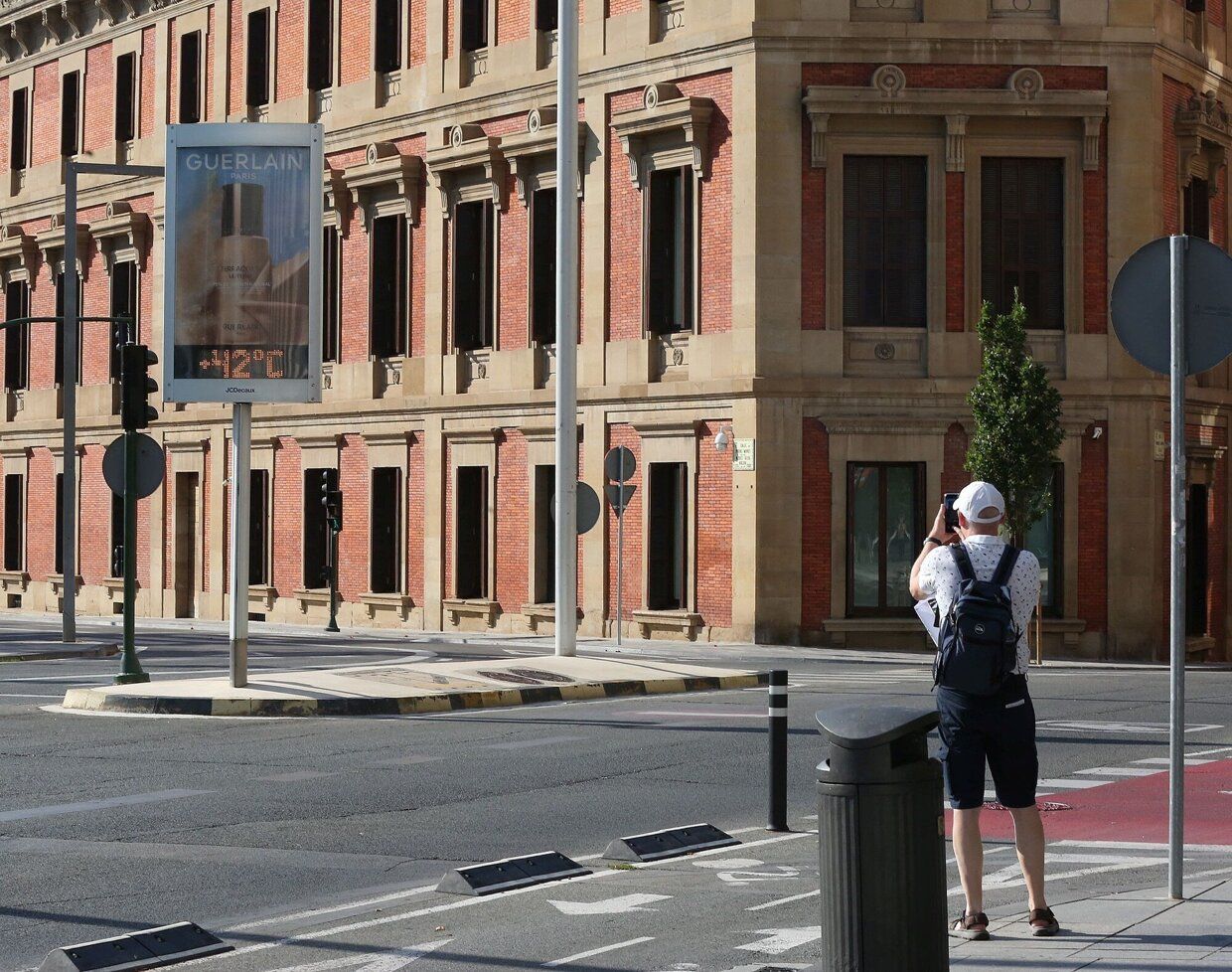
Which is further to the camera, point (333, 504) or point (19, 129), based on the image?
point (19, 129)

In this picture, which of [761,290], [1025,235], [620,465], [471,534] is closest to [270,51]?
[471,534]

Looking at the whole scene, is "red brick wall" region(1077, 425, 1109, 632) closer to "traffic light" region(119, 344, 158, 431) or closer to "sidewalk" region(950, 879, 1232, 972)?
"traffic light" region(119, 344, 158, 431)

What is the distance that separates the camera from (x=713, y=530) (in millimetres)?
33750

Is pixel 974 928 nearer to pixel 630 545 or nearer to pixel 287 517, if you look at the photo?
pixel 630 545

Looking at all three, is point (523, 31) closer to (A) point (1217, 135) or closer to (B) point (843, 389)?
(B) point (843, 389)

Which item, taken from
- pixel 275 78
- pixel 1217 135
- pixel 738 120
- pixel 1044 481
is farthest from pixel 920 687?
pixel 275 78

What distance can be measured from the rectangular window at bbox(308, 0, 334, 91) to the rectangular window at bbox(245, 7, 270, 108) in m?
1.80

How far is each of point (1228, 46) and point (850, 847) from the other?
33.0 metres

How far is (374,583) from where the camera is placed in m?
40.3

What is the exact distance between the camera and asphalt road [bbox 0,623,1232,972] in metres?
8.42

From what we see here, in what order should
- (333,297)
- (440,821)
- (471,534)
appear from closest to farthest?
(440,821), (471,534), (333,297)

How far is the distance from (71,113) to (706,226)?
2234 centimetres

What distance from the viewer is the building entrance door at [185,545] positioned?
149 feet

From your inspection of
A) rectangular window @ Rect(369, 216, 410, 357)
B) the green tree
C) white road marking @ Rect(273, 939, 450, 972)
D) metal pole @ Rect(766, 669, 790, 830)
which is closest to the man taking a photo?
white road marking @ Rect(273, 939, 450, 972)
